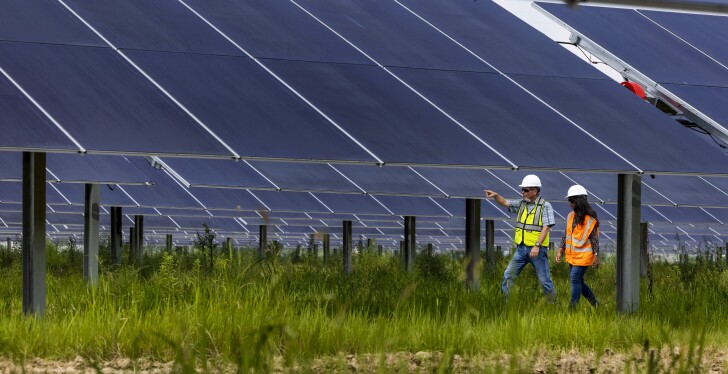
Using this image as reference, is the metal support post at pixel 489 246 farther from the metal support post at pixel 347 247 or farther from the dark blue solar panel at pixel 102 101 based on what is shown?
the dark blue solar panel at pixel 102 101

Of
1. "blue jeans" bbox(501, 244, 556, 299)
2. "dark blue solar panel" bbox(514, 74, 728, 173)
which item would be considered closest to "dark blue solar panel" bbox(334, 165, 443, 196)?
"blue jeans" bbox(501, 244, 556, 299)

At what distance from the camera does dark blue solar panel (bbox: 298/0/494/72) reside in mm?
13797

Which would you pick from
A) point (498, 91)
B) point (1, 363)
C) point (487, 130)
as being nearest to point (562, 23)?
point (498, 91)

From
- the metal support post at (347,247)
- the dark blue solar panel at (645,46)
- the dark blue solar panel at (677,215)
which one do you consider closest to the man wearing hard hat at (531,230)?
the dark blue solar panel at (645,46)

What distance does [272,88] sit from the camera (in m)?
11.8

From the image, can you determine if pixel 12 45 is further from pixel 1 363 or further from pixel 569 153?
pixel 569 153

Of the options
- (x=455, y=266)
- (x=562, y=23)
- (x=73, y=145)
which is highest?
(x=562, y=23)

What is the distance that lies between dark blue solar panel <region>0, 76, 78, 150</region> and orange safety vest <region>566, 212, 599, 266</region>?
7684 mm

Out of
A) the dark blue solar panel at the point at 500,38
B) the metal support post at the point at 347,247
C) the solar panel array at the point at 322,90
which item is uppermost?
the dark blue solar panel at the point at 500,38

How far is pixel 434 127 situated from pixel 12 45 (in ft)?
13.9

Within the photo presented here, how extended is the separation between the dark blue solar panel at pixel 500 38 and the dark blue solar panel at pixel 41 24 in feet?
16.9

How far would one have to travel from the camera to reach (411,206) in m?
27.6

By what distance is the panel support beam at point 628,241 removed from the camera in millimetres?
12883

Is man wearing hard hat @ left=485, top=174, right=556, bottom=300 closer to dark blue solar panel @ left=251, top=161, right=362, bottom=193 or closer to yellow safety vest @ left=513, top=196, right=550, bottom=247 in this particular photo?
A: yellow safety vest @ left=513, top=196, right=550, bottom=247
